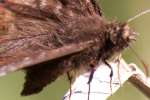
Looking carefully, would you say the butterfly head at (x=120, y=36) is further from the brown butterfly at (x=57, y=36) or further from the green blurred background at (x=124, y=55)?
the green blurred background at (x=124, y=55)

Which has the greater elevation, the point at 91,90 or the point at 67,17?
the point at 67,17

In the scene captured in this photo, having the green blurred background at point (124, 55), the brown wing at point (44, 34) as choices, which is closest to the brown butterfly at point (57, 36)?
the brown wing at point (44, 34)

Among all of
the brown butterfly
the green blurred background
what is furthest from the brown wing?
the green blurred background

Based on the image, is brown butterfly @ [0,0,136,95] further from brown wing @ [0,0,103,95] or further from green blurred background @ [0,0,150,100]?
green blurred background @ [0,0,150,100]

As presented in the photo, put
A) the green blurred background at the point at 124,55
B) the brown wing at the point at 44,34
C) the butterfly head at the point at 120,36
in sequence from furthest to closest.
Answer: the green blurred background at the point at 124,55
the butterfly head at the point at 120,36
the brown wing at the point at 44,34

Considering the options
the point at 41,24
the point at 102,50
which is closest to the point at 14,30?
the point at 41,24

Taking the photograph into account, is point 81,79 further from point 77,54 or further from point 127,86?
point 127,86

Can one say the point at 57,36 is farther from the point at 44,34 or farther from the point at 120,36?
the point at 120,36
